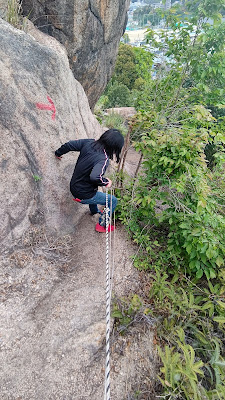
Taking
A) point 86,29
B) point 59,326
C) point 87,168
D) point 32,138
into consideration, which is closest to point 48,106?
→ point 32,138

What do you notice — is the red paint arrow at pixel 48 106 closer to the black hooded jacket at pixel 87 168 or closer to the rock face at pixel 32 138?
the rock face at pixel 32 138

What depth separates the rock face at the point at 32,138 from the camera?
3.08 meters

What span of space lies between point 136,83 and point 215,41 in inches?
551

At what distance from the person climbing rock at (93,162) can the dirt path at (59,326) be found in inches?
28.8

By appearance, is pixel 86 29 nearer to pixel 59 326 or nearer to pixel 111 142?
pixel 111 142

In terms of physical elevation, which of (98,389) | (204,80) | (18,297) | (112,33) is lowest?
(98,389)

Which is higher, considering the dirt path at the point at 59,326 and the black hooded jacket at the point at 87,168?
the black hooded jacket at the point at 87,168

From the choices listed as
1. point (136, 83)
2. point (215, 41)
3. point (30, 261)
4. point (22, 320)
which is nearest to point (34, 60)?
point (30, 261)

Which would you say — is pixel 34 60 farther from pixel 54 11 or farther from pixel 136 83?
pixel 136 83

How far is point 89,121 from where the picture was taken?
493 cm

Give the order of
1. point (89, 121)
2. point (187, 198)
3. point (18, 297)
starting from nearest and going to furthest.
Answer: point (18, 297) → point (187, 198) → point (89, 121)

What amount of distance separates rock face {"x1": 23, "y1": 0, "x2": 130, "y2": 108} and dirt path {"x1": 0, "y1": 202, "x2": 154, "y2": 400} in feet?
12.1

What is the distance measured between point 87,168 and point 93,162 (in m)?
0.12

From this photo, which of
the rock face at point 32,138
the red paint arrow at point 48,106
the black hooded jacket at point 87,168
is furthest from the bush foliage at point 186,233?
the red paint arrow at point 48,106
